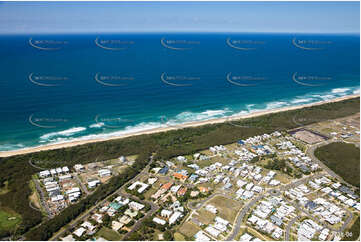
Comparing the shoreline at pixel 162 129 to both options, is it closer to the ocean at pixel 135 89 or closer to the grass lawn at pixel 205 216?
the ocean at pixel 135 89

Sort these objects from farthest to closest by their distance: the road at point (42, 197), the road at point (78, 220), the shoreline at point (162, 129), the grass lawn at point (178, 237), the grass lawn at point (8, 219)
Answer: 1. the shoreline at point (162, 129)
2. the road at point (42, 197)
3. the grass lawn at point (8, 219)
4. the road at point (78, 220)
5. the grass lawn at point (178, 237)

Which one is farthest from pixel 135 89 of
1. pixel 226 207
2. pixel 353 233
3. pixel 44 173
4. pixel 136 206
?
pixel 353 233

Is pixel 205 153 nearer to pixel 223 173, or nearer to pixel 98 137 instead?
pixel 223 173

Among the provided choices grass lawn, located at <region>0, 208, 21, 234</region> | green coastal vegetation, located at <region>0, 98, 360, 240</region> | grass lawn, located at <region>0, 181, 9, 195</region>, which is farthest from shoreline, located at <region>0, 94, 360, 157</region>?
grass lawn, located at <region>0, 208, 21, 234</region>

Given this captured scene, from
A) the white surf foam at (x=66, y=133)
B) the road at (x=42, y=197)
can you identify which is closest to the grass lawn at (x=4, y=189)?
the road at (x=42, y=197)

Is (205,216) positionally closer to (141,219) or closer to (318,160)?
(141,219)

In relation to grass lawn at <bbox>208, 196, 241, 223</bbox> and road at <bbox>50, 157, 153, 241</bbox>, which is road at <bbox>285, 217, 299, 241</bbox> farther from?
road at <bbox>50, 157, 153, 241</bbox>
